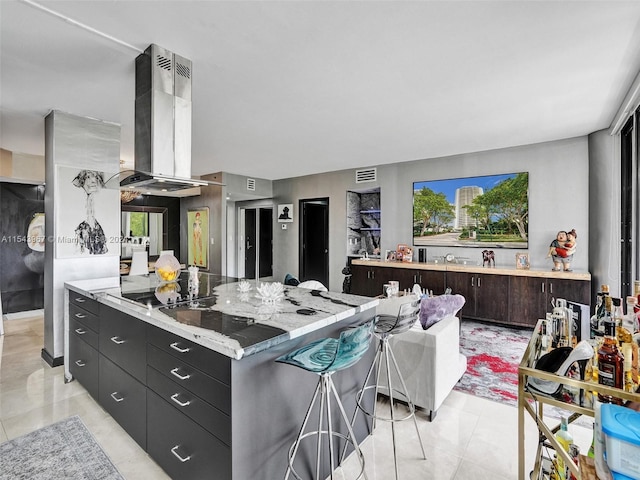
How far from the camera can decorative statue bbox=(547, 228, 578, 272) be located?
436 cm

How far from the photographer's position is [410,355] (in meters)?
2.48

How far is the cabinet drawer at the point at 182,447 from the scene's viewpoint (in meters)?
1.42

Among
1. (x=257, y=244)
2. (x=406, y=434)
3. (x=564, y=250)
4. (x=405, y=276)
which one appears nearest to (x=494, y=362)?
(x=406, y=434)

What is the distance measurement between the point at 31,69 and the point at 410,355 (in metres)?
3.70

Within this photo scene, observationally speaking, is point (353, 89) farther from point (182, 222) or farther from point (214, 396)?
point (182, 222)

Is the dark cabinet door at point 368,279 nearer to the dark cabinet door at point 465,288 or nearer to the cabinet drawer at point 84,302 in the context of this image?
the dark cabinet door at point 465,288

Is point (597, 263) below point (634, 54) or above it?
below

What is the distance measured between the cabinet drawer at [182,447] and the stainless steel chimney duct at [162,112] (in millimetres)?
1547

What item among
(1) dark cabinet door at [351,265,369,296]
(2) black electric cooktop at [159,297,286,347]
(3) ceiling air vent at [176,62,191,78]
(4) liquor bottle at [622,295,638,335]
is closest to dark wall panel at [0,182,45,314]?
(3) ceiling air vent at [176,62,191,78]

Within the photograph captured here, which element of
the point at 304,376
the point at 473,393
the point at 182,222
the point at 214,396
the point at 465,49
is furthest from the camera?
the point at 182,222

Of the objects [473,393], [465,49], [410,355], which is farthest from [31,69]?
[473,393]

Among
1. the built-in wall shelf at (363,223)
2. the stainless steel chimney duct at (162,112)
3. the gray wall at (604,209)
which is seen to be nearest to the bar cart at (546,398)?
the stainless steel chimney duct at (162,112)

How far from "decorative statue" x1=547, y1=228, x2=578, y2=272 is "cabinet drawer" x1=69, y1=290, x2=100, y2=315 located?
5342mm

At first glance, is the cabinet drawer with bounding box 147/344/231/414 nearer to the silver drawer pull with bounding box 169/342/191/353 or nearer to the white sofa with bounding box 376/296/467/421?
the silver drawer pull with bounding box 169/342/191/353
